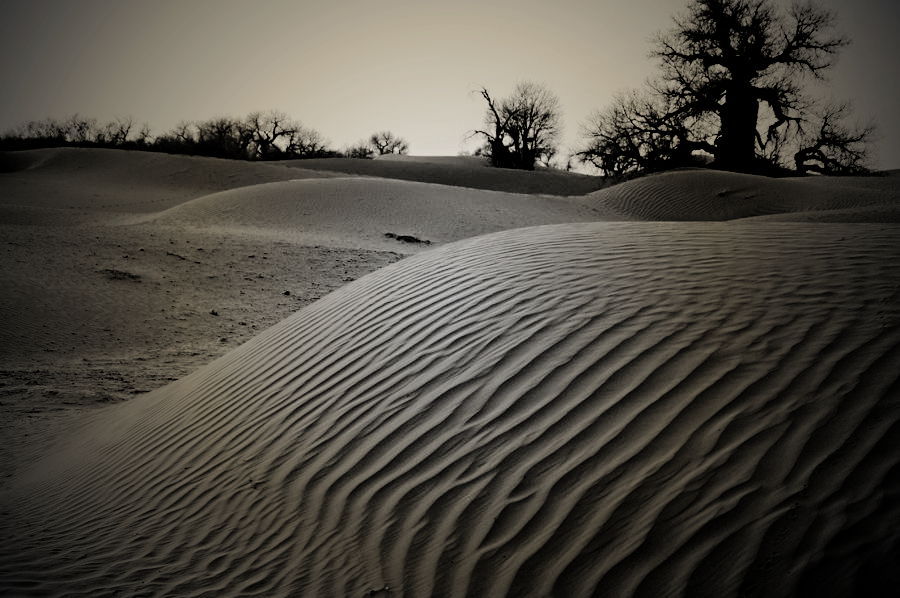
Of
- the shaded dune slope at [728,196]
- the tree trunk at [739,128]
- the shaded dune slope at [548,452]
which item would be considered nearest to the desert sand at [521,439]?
the shaded dune slope at [548,452]

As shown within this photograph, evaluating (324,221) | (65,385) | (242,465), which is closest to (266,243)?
(324,221)

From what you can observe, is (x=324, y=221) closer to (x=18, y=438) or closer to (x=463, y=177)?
(x=18, y=438)

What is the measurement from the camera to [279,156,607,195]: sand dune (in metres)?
31.0

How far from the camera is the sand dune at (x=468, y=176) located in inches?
1221

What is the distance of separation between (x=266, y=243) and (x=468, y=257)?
8.48 meters

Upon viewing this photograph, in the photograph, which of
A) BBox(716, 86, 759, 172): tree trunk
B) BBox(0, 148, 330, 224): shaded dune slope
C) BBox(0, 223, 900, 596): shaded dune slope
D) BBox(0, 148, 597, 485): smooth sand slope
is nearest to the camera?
BBox(0, 223, 900, 596): shaded dune slope

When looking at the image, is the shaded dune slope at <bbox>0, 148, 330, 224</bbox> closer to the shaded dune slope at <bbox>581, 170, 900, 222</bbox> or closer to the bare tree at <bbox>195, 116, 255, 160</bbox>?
the bare tree at <bbox>195, 116, 255, 160</bbox>

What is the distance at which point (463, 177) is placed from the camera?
106 ft

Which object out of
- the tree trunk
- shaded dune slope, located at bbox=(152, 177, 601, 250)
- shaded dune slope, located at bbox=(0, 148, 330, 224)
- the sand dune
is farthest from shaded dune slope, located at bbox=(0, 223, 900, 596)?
the tree trunk

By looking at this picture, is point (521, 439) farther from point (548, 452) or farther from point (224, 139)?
point (224, 139)

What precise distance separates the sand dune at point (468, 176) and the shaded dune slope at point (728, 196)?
28.3 ft

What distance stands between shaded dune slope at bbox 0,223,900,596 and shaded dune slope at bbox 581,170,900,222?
620 inches

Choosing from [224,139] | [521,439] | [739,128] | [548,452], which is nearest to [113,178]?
[224,139]

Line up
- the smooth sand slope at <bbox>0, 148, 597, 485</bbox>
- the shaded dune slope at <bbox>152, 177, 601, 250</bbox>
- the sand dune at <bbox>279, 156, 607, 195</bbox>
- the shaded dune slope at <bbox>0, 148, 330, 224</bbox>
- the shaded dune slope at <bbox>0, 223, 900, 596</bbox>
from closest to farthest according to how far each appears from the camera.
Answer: the shaded dune slope at <bbox>0, 223, 900, 596</bbox>
the smooth sand slope at <bbox>0, 148, 597, 485</bbox>
the shaded dune slope at <bbox>152, 177, 601, 250</bbox>
the shaded dune slope at <bbox>0, 148, 330, 224</bbox>
the sand dune at <bbox>279, 156, 607, 195</bbox>
